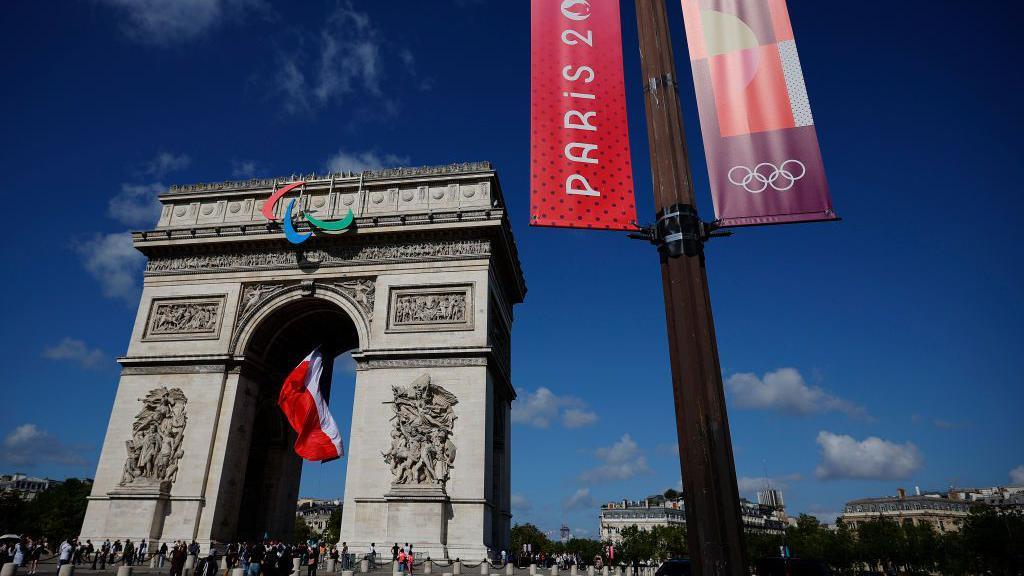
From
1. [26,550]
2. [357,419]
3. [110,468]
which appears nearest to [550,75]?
[357,419]

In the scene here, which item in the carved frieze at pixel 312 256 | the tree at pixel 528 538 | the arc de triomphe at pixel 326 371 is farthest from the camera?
the tree at pixel 528 538

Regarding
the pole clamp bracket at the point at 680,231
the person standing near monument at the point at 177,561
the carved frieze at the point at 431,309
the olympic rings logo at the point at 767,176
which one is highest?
the carved frieze at the point at 431,309

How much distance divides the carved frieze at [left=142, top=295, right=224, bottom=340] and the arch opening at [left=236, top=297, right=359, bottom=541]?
203 cm

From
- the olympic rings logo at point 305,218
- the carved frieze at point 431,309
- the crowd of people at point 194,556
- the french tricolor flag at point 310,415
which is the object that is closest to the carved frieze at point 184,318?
the olympic rings logo at point 305,218

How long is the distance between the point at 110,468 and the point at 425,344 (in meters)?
12.9

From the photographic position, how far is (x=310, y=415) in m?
24.2

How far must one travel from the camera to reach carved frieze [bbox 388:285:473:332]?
80.3 ft

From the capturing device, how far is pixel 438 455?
22281 millimetres

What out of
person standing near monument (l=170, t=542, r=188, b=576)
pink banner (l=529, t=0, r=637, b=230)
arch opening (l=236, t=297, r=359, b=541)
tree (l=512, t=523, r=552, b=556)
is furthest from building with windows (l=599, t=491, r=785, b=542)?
pink banner (l=529, t=0, r=637, b=230)

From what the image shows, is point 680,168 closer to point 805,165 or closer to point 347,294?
point 805,165

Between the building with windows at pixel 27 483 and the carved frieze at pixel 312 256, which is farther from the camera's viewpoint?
the building with windows at pixel 27 483

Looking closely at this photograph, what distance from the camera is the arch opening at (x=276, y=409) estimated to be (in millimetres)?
26683

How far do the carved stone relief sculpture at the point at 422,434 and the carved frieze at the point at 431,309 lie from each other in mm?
2247

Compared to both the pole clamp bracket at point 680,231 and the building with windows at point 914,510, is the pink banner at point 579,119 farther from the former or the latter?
the building with windows at point 914,510
